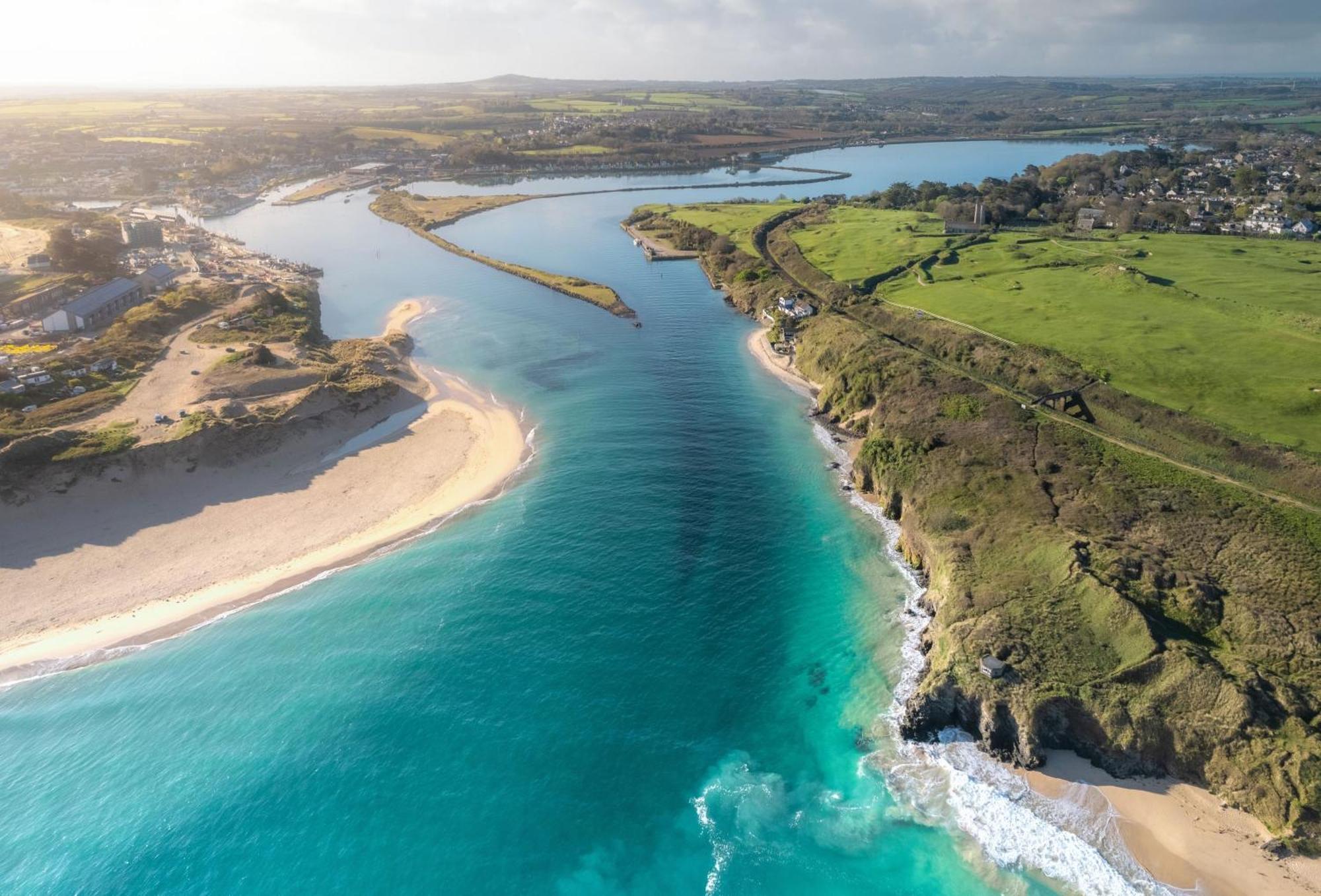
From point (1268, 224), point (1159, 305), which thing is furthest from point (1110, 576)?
point (1268, 224)

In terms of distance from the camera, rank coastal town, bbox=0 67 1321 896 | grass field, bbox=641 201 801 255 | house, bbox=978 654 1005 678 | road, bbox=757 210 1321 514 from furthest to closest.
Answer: grass field, bbox=641 201 801 255
road, bbox=757 210 1321 514
house, bbox=978 654 1005 678
coastal town, bbox=0 67 1321 896

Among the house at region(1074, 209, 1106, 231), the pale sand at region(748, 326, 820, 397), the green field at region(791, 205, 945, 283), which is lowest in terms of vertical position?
the pale sand at region(748, 326, 820, 397)

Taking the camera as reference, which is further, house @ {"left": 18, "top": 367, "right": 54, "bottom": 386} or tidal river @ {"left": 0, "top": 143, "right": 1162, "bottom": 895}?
house @ {"left": 18, "top": 367, "right": 54, "bottom": 386}

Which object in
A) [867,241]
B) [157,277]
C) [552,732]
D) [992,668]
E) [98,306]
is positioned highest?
[867,241]

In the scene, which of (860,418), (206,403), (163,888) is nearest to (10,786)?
(163,888)

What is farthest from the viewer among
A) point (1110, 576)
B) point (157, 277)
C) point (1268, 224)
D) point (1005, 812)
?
point (1268, 224)

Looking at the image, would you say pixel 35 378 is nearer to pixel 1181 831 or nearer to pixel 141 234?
pixel 141 234

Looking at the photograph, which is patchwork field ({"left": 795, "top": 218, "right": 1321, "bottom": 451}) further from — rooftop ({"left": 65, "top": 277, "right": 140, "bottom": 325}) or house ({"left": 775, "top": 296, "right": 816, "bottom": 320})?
rooftop ({"left": 65, "top": 277, "right": 140, "bottom": 325})

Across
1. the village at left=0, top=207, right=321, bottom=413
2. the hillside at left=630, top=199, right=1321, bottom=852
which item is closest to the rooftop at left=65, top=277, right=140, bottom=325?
the village at left=0, top=207, right=321, bottom=413

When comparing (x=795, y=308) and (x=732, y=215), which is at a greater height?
(x=732, y=215)
